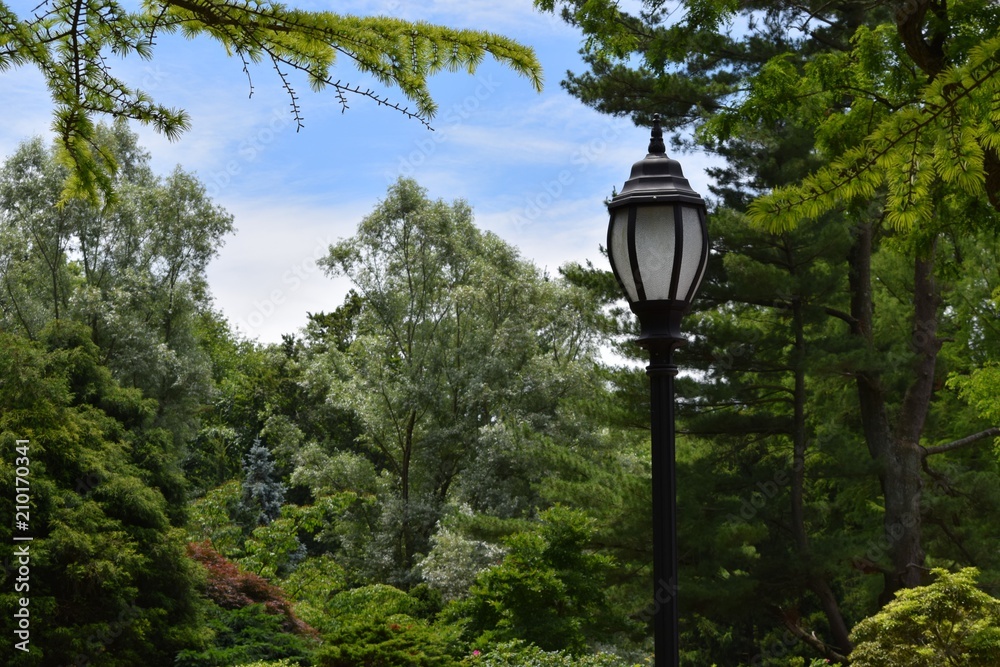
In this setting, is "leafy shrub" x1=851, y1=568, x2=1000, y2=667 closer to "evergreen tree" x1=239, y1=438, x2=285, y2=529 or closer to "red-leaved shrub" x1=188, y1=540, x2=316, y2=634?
"red-leaved shrub" x1=188, y1=540, x2=316, y2=634

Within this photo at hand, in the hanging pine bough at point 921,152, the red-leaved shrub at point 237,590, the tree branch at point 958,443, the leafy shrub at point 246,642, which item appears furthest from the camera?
→ the tree branch at point 958,443

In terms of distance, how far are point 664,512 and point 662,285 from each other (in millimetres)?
756

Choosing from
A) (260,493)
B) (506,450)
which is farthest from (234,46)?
(260,493)

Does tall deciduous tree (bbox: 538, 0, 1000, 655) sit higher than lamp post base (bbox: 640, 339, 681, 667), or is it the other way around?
tall deciduous tree (bbox: 538, 0, 1000, 655)

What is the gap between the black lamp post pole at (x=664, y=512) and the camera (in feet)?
10.6

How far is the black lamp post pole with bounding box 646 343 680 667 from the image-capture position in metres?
3.24

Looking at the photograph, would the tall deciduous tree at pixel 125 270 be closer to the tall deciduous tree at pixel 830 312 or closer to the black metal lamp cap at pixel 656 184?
the tall deciduous tree at pixel 830 312

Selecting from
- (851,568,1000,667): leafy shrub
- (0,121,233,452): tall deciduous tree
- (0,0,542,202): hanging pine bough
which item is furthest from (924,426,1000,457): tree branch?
(0,121,233,452): tall deciduous tree

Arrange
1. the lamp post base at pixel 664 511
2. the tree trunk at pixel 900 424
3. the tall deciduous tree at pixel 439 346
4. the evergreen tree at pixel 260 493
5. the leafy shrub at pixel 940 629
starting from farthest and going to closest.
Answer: the evergreen tree at pixel 260 493 → the tall deciduous tree at pixel 439 346 → the tree trunk at pixel 900 424 → the leafy shrub at pixel 940 629 → the lamp post base at pixel 664 511

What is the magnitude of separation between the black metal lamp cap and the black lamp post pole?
0.57 metres

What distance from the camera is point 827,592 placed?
14.2 m

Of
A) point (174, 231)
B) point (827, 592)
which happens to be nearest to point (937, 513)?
point (827, 592)

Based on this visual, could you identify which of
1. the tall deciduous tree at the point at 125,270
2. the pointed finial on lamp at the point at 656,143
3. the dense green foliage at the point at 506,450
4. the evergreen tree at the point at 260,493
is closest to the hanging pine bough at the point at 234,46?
the pointed finial on lamp at the point at 656,143

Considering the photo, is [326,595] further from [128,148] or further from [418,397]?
[128,148]
